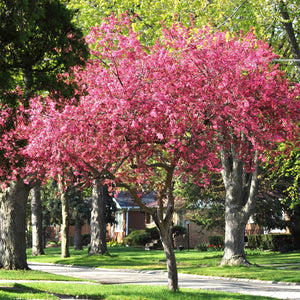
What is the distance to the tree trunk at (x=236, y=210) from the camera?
25.7m

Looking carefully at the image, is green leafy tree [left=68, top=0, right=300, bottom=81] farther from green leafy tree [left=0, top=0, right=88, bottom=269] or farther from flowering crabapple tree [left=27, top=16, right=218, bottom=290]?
green leafy tree [left=0, top=0, right=88, bottom=269]

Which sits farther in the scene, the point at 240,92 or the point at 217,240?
the point at 217,240

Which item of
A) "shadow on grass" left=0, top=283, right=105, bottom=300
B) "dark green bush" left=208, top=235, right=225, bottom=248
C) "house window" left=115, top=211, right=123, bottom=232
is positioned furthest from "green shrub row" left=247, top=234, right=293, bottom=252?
"shadow on grass" left=0, top=283, right=105, bottom=300

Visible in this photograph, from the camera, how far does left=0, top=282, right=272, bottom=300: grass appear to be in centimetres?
1416

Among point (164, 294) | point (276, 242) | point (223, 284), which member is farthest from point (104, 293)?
point (276, 242)

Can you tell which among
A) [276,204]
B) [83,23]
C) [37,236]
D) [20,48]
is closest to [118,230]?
[37,236]

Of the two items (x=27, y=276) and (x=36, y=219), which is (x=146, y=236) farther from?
(x=27, y=276)

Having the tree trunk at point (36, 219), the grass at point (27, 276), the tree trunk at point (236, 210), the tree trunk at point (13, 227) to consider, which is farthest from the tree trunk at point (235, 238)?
the tree trunk at point (36, 219)

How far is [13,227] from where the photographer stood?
965 inches

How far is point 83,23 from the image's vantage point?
27.0m

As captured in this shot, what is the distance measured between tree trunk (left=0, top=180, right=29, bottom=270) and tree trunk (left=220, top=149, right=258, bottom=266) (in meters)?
8.97

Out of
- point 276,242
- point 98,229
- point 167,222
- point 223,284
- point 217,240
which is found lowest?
point 223,284

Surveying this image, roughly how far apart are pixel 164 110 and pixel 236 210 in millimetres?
13255

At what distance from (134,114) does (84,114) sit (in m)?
1.22
